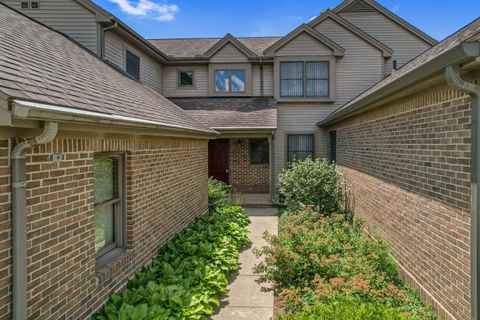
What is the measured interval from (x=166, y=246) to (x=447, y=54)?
552cm

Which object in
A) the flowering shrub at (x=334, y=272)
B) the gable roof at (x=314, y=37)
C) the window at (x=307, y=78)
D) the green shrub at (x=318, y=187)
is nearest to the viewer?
the flowering shrub at (x=334, y=272)

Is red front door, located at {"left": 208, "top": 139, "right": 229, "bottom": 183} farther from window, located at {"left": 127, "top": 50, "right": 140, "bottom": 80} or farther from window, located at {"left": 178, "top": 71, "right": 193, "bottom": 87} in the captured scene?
window, located at {"left": 127, "top": 50, "right": 140, "bottom": 80}

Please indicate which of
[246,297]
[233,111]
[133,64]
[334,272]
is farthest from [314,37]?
[246,297]

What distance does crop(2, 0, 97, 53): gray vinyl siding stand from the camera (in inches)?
439

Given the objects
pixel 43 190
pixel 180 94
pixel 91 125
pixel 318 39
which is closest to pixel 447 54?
pixel 91 125

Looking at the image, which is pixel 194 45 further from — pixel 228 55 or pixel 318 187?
pixel 318 187

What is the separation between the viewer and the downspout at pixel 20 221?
2959 millimetres

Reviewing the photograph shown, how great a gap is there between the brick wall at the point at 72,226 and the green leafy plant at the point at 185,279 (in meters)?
0.28

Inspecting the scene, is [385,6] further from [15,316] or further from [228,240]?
[15,316]

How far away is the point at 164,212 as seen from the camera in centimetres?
699

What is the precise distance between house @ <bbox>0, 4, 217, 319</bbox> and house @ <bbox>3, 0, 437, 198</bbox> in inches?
299

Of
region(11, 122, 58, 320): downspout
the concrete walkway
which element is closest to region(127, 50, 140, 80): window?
the concrete walkway

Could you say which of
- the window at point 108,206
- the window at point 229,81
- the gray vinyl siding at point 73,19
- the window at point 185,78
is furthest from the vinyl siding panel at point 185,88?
the window at point 108,206

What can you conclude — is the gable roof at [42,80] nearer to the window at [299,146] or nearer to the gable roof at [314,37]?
the window at [299,146]
